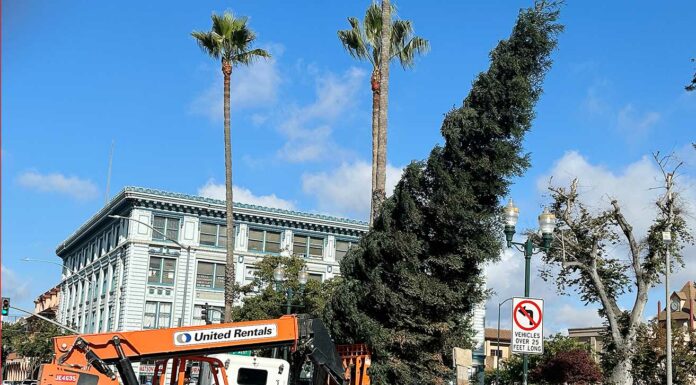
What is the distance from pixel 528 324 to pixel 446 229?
2614 millimetres

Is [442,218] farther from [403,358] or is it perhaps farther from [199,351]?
[199,351]

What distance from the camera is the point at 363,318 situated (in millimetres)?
17266

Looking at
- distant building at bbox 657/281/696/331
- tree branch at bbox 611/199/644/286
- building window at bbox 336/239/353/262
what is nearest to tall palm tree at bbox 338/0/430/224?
tree branch at bbox 611/199/644/286

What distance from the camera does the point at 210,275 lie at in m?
63.3

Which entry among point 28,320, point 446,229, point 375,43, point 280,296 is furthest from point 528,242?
point 28,320

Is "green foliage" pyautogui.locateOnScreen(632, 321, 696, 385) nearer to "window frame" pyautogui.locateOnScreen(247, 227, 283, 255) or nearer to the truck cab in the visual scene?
the truck cab

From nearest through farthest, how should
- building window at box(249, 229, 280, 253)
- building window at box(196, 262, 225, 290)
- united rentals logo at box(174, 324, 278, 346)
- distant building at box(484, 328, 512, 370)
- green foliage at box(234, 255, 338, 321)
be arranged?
united rentals logo at box(174, 324, 278, 346) → green foliage at box(234, 255, 338, 321) → building window at box(196, 262, 225, 290) → building window at box(249, 229, 280, 253) → distant building at box(484, 328, 512, 370)

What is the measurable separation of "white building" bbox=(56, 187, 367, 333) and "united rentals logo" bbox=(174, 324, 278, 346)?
1777 inches

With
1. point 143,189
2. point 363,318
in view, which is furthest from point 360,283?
point 143,189

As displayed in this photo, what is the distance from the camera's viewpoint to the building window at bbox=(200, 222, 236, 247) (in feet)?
208

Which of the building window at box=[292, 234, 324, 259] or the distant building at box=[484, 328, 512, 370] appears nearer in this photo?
the building window at box=[292, 234, 324, 259]

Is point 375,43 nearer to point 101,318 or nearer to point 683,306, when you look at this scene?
point 101,318

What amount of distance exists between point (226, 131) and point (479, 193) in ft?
68.5

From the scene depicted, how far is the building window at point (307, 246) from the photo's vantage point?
66500mm
